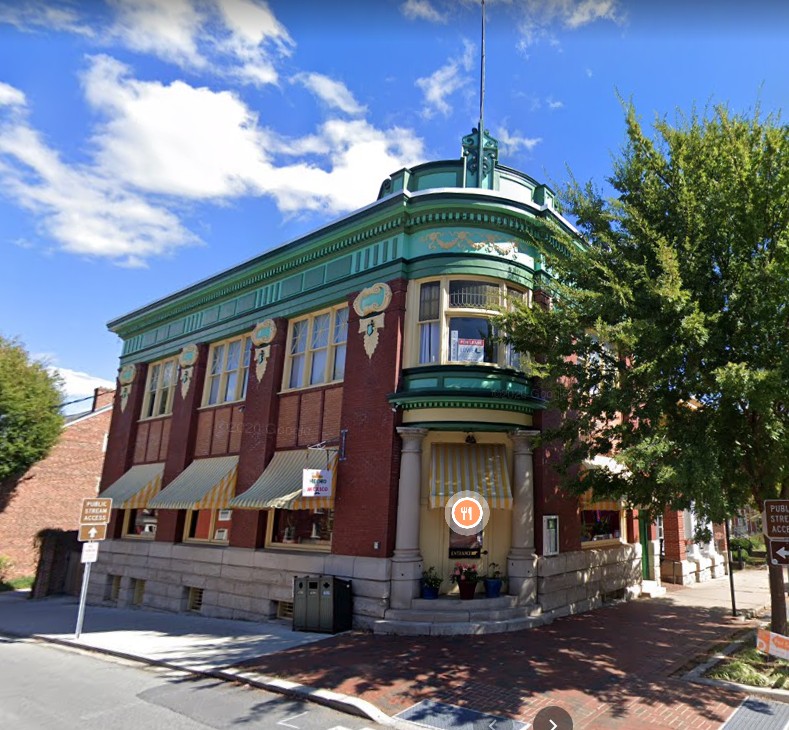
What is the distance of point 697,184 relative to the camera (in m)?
10.7

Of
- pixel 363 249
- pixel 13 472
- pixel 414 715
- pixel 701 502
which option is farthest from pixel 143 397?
pixel 701 502

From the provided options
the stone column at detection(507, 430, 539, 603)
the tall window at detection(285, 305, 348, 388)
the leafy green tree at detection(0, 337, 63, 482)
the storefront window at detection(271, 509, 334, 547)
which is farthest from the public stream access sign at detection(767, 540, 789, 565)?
the leafy green tree at detection(0, 337, 63, 482)

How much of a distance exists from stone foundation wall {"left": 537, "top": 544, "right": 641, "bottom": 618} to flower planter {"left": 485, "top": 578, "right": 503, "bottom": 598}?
42.2 inches

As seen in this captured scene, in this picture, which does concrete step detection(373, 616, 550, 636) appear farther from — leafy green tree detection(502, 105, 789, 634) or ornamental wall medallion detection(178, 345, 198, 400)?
ornamental wall medallion detection(178, 345, 198, 400)

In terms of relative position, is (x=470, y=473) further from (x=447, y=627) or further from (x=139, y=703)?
(x=139, y=703)

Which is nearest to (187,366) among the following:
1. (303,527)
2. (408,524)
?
(303,527)

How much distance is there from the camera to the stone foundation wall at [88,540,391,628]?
12.6 metres

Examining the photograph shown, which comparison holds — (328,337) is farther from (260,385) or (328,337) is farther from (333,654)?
(333,654)

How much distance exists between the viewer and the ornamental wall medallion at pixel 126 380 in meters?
23.3

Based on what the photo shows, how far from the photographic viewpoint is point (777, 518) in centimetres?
913

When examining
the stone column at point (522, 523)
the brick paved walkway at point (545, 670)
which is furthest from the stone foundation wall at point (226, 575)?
the stone column at point (522, 523)

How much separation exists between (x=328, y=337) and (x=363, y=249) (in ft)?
8.67

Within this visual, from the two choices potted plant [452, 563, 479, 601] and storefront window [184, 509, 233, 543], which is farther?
storefront window [184, 509, 233, 543]

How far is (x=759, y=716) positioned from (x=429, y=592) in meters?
6.40
